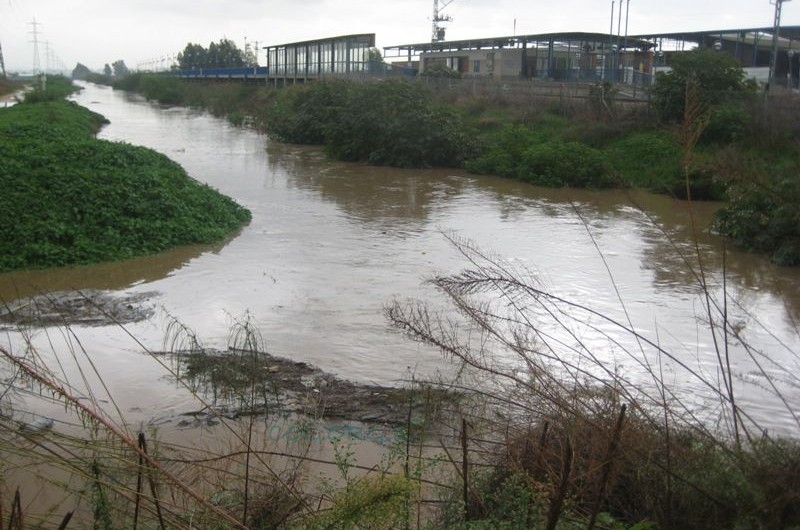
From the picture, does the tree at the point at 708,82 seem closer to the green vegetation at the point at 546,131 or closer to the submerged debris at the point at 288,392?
the green vegetation at the point at 546,131

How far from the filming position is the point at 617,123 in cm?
2502

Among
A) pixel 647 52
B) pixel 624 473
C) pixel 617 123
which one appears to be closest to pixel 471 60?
pixel 647 52

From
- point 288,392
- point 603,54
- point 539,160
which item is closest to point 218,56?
point 603,54

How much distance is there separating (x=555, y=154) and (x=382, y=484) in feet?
67.0

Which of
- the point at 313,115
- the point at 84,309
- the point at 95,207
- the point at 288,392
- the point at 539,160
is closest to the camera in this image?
the point at 288,392

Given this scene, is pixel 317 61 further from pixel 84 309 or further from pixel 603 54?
pixel 84 309

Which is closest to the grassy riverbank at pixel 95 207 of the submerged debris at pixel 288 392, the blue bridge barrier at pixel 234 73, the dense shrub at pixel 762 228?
the submerged debris at pixel 288 392

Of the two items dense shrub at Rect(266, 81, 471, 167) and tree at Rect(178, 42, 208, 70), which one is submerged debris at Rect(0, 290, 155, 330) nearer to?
dense shrub at Rect(266, 81, 471, 167)

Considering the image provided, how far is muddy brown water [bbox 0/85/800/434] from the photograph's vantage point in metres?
7.78

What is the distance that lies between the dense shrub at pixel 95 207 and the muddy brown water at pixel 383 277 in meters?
0.39

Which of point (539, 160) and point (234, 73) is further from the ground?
point (234, 73)

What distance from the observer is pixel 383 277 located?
37.5ft

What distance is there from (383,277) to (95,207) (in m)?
4.88

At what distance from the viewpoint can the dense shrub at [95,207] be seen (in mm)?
11469
